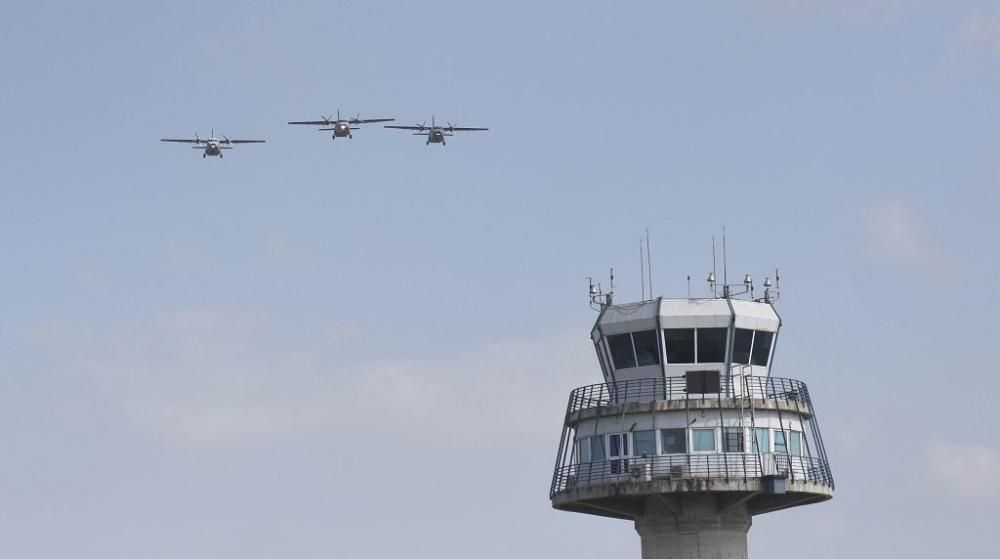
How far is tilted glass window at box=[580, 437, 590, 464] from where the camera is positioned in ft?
322

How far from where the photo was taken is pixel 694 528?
3784 inches

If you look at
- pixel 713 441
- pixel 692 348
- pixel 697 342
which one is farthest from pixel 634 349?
pixel 713 441

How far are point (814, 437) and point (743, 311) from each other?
24.5ft

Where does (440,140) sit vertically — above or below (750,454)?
above

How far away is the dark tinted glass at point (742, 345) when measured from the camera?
98.8 meters

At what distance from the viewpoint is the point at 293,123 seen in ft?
497

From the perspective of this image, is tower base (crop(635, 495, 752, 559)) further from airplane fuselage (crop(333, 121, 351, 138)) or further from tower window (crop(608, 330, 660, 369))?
airplane fuselage (crop(333, 121, 351, 138))

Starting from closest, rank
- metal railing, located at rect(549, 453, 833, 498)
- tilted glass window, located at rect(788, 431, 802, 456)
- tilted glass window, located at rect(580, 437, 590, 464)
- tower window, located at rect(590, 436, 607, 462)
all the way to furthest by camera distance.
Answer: metal railing, located at rect(549, 453, 833, 498)
tilted glass window, located at rect(788, 431, 802, 456)
tower window, located at rect(590, 436, 607, 462)
tilted glass window, located at rect(580, 437, 590, 464)

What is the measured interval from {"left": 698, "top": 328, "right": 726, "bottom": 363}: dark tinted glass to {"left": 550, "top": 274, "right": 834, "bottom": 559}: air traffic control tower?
0.05 meters

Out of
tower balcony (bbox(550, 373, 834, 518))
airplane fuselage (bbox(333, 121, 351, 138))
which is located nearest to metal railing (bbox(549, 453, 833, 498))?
tower balcony (bbox(550, 373, 834, 518))

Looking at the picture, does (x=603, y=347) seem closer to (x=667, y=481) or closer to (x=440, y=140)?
(x=667, y=481)

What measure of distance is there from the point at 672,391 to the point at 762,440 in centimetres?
521

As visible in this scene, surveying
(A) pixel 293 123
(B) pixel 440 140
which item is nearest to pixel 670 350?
(B) pixel 440 140

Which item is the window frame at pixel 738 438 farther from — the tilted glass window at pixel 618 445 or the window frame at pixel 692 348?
the tilted glass window at pixel 618 445
